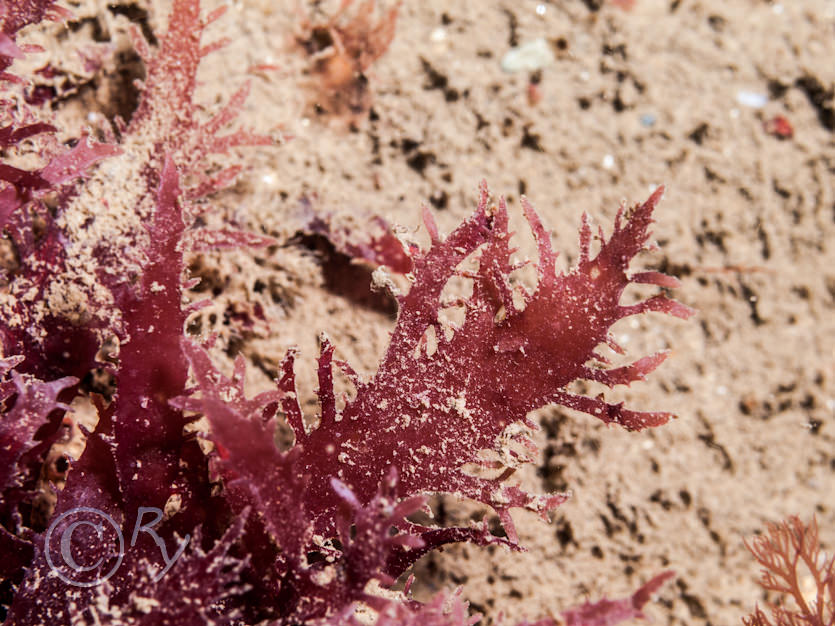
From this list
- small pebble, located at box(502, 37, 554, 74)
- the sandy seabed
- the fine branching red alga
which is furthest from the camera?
small pebble, located at box(502, 37, 554, 74)

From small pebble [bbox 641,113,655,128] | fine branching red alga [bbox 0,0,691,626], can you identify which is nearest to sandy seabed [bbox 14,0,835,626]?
small pebble [bbox 641,113,655,128]

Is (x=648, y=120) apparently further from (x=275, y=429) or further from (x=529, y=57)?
(x=275, y=429)

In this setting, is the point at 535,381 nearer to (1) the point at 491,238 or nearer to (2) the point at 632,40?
(1) the point at 491,238

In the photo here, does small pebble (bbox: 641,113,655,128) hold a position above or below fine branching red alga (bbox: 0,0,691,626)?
above

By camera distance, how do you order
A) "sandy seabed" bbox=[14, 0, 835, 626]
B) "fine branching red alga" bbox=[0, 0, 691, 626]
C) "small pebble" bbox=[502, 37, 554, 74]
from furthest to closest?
"small pebble" bbox=[502, 37, 554, 74] → "sandy seabed" bbox=[14, 0, 835, 626] → "fine branching red alga" bbox=[0, 0, 691, 626]

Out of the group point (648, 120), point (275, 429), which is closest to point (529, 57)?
point (648, 120)

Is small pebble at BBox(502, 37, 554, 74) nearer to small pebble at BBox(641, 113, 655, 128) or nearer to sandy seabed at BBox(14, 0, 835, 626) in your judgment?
sandy seabed at BBox(14, 0, 835, 626)

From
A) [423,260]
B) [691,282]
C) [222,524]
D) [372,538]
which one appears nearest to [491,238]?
[423,260]

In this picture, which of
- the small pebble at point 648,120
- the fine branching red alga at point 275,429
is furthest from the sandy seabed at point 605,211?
the fine branching red alga at point 275,429
